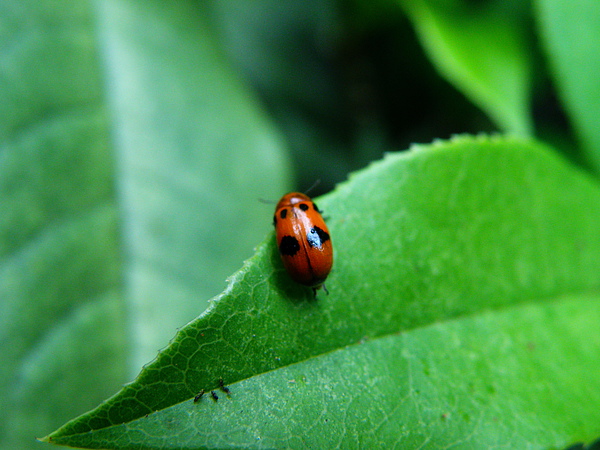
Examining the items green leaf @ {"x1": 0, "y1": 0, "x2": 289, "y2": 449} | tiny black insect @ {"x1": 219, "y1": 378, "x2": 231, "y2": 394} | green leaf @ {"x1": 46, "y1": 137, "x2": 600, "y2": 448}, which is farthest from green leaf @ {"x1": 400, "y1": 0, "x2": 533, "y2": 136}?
tiny black insect @ {"x1": 219, "y1": 378, "x2": 231, "y2": 394}

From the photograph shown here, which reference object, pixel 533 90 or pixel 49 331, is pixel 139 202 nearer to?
pixel 49 331

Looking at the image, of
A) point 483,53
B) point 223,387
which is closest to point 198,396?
point 223,387

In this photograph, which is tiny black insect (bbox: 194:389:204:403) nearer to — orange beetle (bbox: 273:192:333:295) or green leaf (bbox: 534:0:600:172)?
orange beetle (bbox: 273:192:333:295)

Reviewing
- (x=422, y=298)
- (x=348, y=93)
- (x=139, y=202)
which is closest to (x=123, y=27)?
(x=139, y=202)

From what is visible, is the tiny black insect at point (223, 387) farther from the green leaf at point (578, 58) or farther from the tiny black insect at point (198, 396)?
the green leaf at point (578, 58)

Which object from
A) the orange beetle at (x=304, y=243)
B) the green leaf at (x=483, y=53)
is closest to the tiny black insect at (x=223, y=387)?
the orange beetle at (x=304, y=243)

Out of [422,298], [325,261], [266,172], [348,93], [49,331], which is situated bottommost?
[422,298]
